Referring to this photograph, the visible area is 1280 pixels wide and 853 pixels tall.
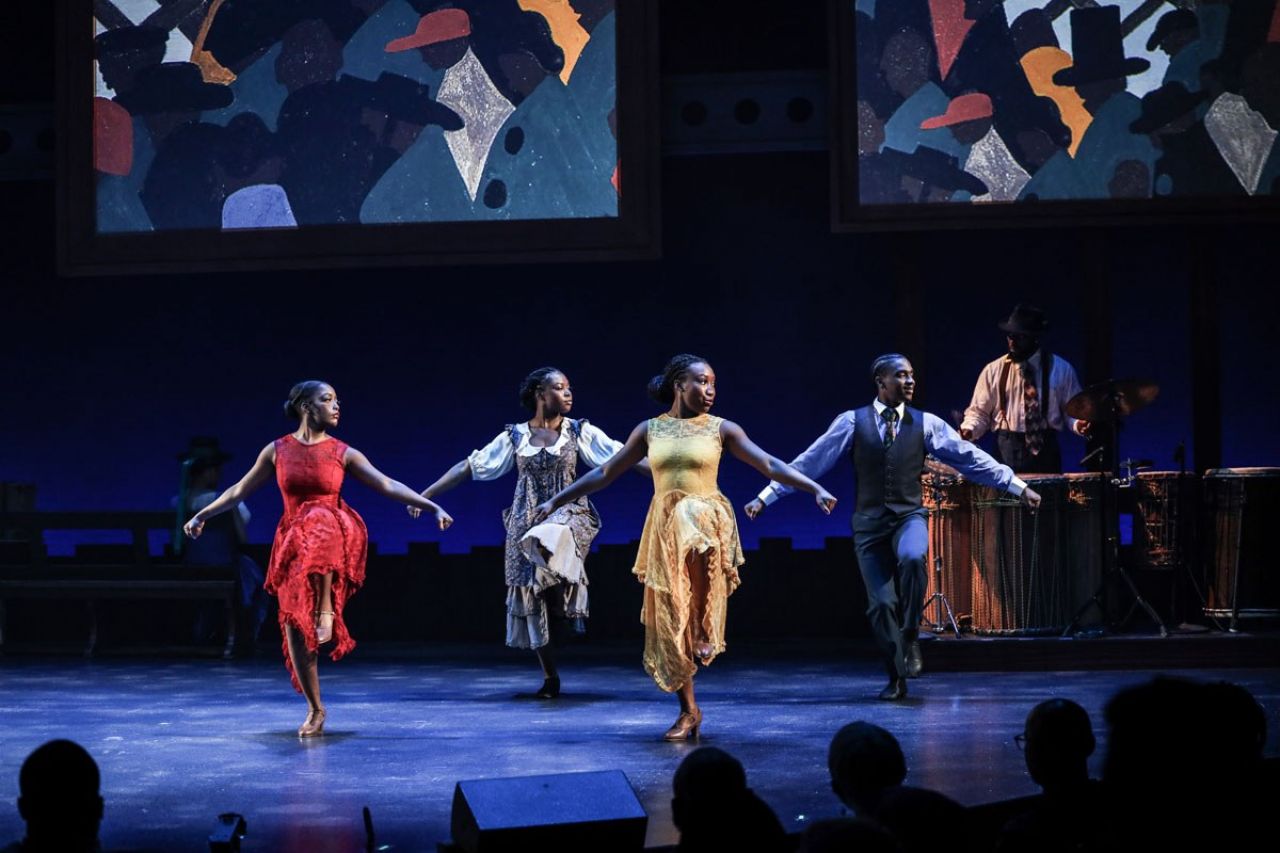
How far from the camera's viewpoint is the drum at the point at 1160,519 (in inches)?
330

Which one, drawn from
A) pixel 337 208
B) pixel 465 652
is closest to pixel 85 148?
pixel 337 208

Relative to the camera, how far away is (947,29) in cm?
905

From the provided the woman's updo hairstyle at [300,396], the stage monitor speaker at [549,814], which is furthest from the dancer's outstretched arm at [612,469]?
the stage monitor speaker at [549,814]

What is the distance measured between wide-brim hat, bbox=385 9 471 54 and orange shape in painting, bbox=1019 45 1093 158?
10.6 feet

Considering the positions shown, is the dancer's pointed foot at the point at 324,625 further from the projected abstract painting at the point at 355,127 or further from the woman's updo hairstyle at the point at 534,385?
the projected abstract painting at the point at 355,127

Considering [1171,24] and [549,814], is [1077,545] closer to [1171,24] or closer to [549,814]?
[1171,24]

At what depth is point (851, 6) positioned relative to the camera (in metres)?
9.03

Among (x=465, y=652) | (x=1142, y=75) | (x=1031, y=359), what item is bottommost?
(x=465, y=652)

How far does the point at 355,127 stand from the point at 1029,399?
4.21 m

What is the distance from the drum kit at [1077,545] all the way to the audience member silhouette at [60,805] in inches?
253

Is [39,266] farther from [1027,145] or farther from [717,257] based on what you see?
[1027,145]

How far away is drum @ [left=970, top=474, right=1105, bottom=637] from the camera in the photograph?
8.45 m

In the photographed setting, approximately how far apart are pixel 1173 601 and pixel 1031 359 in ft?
5.00

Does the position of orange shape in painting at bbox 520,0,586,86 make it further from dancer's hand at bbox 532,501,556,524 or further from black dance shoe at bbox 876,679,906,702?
black dance shoe at bbox 876,679,906,702
